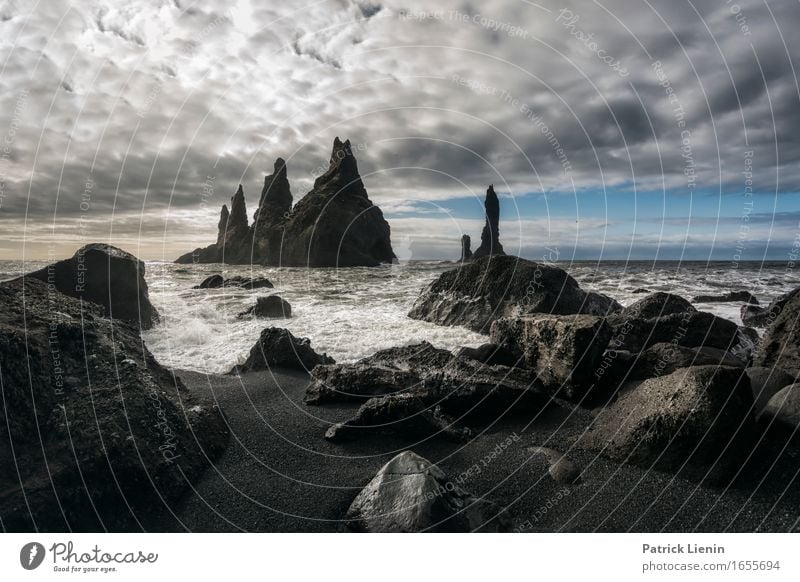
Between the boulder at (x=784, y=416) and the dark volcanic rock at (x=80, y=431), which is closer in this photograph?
the dark volcanic rock at (x=80, y=431)

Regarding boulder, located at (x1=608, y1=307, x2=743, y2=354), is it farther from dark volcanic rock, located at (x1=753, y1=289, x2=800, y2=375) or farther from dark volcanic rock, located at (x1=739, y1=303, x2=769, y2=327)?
dark volcanic rock, located at (x1=739, y1=303, x2=769, y2=327)

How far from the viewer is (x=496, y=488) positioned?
4.80m

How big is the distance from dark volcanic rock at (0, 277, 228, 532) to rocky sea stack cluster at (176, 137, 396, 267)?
4498cm

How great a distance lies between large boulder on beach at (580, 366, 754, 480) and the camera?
15.2 ft

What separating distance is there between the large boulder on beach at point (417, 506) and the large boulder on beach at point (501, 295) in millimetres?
8993

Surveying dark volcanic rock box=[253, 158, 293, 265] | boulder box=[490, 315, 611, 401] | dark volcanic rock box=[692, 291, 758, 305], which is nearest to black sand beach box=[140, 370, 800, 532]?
boulder box=[490, 315, 611, 401]

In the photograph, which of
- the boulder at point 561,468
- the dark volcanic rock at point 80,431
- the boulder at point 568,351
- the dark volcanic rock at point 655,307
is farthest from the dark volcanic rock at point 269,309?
the boulder at point 561,468

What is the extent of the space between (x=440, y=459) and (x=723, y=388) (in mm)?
3599

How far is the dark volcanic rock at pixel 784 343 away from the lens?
24.7 ft

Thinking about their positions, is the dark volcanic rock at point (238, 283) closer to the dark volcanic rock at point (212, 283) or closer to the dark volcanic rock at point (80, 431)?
the dark volcanic rock at point (212, 283)

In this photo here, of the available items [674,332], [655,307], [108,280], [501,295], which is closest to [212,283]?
[108,280]

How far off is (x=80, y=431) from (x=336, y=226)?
201 feet

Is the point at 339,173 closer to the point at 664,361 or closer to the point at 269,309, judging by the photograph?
the point at 269,309

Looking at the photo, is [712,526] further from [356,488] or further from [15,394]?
[15,394]
